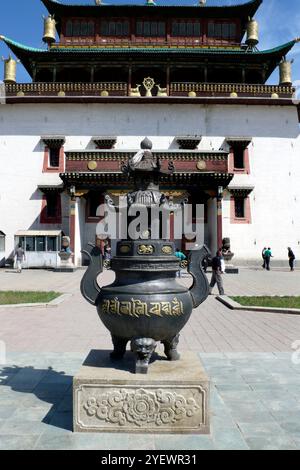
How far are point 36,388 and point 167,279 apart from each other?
2041 mm

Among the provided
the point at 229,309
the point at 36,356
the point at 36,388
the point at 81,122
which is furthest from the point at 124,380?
the point at 81,122

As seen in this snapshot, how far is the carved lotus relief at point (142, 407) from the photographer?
3.59 metres

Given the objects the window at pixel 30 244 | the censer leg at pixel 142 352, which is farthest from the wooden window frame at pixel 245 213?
the censer leg at pixel 142 352

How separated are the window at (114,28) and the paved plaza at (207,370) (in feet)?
83.2

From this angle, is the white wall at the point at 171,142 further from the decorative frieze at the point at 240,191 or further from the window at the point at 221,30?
the window at the point at 221,30

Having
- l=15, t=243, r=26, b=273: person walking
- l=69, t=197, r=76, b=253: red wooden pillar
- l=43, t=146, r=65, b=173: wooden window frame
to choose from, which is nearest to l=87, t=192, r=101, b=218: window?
l=69, t=197, r=76, b=253: red wooden pillar

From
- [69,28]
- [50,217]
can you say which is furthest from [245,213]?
[69,28]

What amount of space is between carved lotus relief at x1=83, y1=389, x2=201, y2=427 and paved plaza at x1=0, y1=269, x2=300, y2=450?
15cm

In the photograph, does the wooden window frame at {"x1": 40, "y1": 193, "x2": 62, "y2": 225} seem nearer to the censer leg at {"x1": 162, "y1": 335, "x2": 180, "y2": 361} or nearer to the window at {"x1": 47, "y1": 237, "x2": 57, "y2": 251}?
the window at {"x1": 47, "y1": 237, "x2": 57, "y2": 251}

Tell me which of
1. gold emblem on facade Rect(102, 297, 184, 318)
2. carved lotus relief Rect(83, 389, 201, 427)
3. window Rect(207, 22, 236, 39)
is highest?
window Rect(207, 22, 236, 39)

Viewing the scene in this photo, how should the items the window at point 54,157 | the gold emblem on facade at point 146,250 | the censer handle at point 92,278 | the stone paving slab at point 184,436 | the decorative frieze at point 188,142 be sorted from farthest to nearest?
1. the window at point 54,157
2. the decorative frieze at point 188,142
3. the censer handle at point 92,278
4. the gold emblem on facade at point 146,250
5. the stone paving slab at point 184,436

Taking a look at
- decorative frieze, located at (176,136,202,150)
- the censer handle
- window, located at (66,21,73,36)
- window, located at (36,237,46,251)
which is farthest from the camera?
window, located at (66,21,73,36)

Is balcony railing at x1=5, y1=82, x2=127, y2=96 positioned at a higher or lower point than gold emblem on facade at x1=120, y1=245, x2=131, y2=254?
higher

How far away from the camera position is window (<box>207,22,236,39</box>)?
29.8 m
